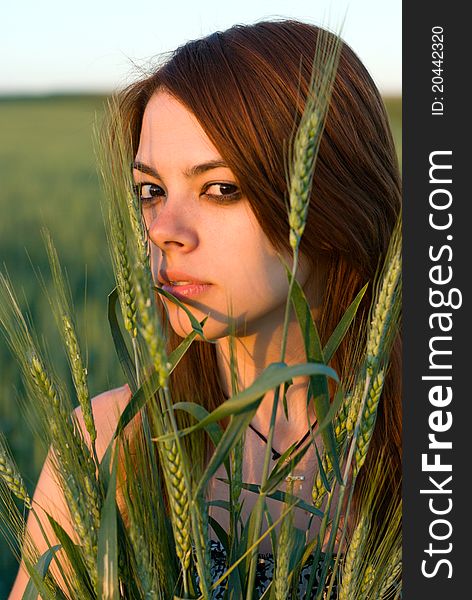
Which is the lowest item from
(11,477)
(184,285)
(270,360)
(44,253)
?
(11,477)

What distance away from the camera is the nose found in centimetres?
125

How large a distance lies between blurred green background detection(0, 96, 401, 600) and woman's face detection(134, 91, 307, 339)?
0.33 ft

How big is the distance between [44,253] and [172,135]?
5185 mm

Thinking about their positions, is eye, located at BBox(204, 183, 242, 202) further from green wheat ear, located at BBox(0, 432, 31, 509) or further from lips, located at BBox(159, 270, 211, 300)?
green wheat ear, located at BBox(0, 432, 31, 509)

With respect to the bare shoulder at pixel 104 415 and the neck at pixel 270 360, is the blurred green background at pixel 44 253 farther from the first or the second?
the neck at pixel 270 360

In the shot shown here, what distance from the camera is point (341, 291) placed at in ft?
5.07

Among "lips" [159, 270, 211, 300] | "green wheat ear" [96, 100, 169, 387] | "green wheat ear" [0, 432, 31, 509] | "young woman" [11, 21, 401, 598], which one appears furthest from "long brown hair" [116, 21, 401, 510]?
"green wheat ear" [0, 432, 31, 509]

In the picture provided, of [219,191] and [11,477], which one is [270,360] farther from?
[11,477]

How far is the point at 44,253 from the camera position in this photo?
21.0ft

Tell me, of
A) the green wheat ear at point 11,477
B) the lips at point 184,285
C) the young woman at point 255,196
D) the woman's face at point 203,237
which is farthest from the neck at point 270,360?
the green wheat ear at point 11,477

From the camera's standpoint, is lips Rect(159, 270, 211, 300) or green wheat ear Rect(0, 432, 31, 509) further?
lips Rect(159, 270, 211, 300)

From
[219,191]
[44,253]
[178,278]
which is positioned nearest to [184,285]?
[178,278]

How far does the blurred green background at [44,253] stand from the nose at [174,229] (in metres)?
0.09

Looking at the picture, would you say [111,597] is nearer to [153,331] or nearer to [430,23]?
[153,331]
